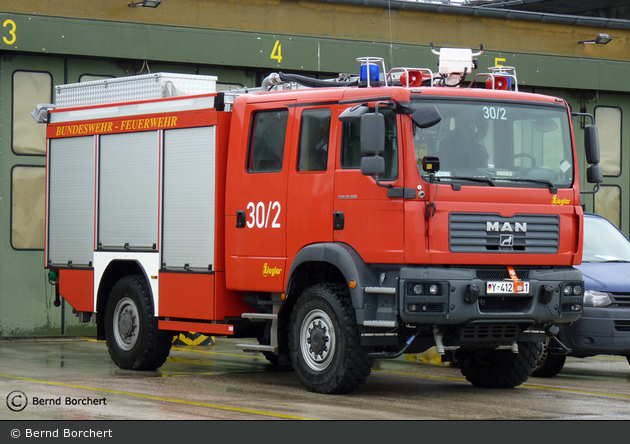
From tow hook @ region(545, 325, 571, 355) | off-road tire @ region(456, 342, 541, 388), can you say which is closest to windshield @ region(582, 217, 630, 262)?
tow hook @ region(545, 325, 571, 355)

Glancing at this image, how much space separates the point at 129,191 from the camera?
43.9ft

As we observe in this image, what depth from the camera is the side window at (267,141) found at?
38.2 ft

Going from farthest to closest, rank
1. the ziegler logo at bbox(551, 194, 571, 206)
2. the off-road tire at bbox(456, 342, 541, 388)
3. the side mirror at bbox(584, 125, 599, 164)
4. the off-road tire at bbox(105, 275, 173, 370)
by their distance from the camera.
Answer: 1. the off-road tire at bbox(105, 275, 173, 370)
2. the off-road tire at bbox(456, 342, 541, 388)
3. the side mirror at bbox(584, 125, 599, 164)
4. the ziegler logo at bbox(551, 194, 571, 206)

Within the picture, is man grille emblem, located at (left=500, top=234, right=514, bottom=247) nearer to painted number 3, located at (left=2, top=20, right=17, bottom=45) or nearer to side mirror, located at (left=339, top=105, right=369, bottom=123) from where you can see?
side mirror, located at (left=339, top=105, right=369, bottom=123)

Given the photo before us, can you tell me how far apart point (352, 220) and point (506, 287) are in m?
1.56

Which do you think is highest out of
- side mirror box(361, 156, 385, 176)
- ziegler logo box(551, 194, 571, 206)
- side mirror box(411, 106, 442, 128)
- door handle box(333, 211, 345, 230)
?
side mirror box(411, 106, 442, 128)

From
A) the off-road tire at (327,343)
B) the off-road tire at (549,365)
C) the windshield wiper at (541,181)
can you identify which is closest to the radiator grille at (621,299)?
the off-road tire at (549,365)

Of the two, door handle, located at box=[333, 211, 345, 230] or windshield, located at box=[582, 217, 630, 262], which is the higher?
door handle, located at box=[333, 211, 345, 230]

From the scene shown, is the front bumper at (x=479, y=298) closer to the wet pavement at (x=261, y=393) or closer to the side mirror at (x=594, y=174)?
the wet pavement at (x=261, y=393)

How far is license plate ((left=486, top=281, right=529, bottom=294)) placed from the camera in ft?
34.6

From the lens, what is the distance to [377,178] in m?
10.4

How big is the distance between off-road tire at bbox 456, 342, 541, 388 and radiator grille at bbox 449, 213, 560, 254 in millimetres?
1243

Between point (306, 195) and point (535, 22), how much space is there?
1225 cm

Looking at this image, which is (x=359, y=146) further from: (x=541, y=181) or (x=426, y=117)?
(x=541, y=181)
